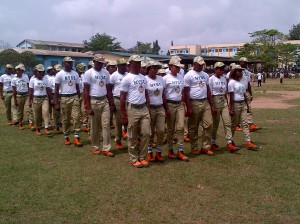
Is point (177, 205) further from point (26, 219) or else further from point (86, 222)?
point (26, 219)

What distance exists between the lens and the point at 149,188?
5.39m

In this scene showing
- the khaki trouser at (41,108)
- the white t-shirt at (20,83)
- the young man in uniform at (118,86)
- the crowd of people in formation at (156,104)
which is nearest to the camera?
the crowd of people in formation at (156,104)

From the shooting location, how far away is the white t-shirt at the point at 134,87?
6445mm

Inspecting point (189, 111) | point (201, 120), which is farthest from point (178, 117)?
point (201, 120)

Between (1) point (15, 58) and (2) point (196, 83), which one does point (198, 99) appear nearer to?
(2) point (196, 83)

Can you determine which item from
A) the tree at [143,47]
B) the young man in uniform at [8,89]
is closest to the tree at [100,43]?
the tree at [143,47]

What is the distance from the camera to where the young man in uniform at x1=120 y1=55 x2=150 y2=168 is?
6461mm

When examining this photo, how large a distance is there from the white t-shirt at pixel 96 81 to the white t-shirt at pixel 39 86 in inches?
129

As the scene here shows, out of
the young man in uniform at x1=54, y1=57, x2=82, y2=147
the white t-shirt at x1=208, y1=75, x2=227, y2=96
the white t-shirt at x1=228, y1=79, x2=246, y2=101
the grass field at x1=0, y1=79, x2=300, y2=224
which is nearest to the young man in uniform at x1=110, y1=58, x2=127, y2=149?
the grass field at x1=0, y1=79, x2=300, y2=224

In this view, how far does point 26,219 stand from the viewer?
4.35 meters

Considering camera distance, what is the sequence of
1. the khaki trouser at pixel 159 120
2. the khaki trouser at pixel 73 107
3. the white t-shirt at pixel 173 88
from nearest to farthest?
the khaki trouser at pixel 159 120, the white t-shirt at pixel 173 88, the khaki trouser at pixel 73 107

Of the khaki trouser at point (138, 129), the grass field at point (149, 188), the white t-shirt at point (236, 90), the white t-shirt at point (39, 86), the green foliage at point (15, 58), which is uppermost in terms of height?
the green foliage at point (15, 58)

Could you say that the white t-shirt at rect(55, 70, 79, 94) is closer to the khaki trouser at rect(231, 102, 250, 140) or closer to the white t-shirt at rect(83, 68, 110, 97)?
the white t-shirt at rect(83, 68, 110, 97)

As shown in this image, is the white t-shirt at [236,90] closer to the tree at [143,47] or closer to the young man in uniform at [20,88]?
the young man in uniform at [20,88]
